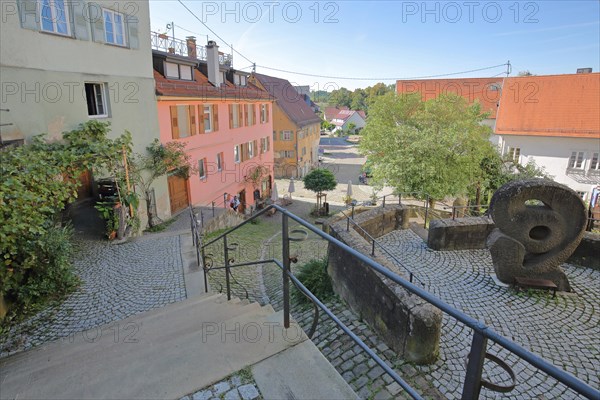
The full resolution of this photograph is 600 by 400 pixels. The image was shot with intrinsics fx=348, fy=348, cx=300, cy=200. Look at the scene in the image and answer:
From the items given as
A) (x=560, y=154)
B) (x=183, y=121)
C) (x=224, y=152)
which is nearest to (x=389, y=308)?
(x=183, y=121)

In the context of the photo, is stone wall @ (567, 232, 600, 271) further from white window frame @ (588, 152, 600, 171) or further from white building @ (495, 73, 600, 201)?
white window frame @ (588, 152, 600, 171)

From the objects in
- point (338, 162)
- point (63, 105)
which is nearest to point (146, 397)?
point (63, 105)

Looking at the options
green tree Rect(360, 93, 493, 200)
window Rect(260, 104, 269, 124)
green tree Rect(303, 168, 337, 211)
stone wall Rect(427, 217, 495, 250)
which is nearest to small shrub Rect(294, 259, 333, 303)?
stone wall Rect(427, 217, 495, 250)

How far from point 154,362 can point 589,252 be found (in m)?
9.96

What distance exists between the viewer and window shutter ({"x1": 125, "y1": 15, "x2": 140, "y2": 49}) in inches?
461

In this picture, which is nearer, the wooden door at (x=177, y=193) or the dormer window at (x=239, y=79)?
the wooden door at (x=177, y=193)

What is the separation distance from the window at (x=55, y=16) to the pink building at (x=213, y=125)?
420 centimetres

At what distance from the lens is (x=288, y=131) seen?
121 ft

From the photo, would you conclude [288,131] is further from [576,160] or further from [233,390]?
[233,390]

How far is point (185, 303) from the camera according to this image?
4988mm

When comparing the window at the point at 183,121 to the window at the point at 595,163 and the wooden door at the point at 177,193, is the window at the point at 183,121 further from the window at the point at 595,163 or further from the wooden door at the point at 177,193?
the window at the point at 595,163

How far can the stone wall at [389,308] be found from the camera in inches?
191

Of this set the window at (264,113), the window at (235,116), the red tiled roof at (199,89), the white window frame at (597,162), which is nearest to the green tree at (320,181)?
the window at (264,113)

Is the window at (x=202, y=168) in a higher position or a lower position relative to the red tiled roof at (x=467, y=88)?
lower
